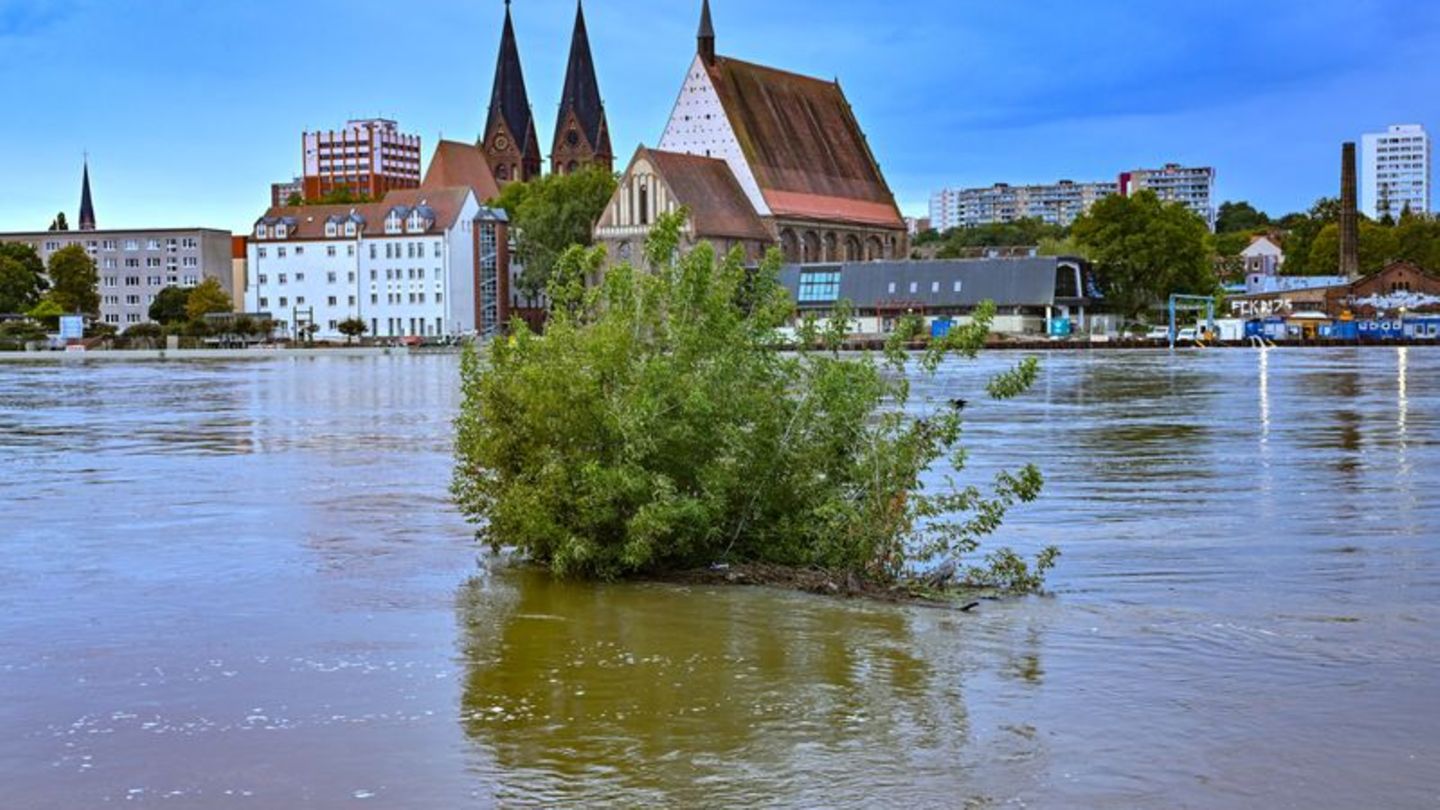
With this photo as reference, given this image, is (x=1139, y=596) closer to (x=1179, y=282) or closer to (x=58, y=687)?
(x=58, y=687)

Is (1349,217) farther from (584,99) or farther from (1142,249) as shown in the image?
(584,99)

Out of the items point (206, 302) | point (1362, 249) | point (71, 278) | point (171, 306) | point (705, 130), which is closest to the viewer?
point (705, 130)

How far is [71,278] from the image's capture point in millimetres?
138625

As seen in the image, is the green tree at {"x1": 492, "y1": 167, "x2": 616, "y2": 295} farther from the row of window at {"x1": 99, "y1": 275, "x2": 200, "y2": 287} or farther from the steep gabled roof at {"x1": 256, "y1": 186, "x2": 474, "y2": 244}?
the row of window at {"x1": 99, "y1": 275, "x2": 200, "y2": 287}

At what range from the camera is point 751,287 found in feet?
53.0

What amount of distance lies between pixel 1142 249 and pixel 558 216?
41.4 meters

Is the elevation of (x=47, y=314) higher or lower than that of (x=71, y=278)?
lower

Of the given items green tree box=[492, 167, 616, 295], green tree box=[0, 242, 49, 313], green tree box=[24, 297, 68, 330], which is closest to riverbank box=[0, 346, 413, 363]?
green tree box=[492, 167, 616, 295]

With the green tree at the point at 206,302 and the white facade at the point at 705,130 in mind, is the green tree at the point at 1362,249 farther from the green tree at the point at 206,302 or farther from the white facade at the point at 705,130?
the green tree at the point at 206,302

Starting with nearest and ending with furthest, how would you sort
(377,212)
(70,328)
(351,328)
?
(351,328), (70,328), (377,212)

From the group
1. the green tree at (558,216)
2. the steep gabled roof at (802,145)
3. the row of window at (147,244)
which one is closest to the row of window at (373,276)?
the green tree at (558,216)

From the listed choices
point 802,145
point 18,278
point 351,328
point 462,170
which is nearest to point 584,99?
point 462,170

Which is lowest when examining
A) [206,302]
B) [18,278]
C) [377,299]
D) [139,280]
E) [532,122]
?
[206,302]

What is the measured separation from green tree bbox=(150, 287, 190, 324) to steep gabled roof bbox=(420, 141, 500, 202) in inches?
944
